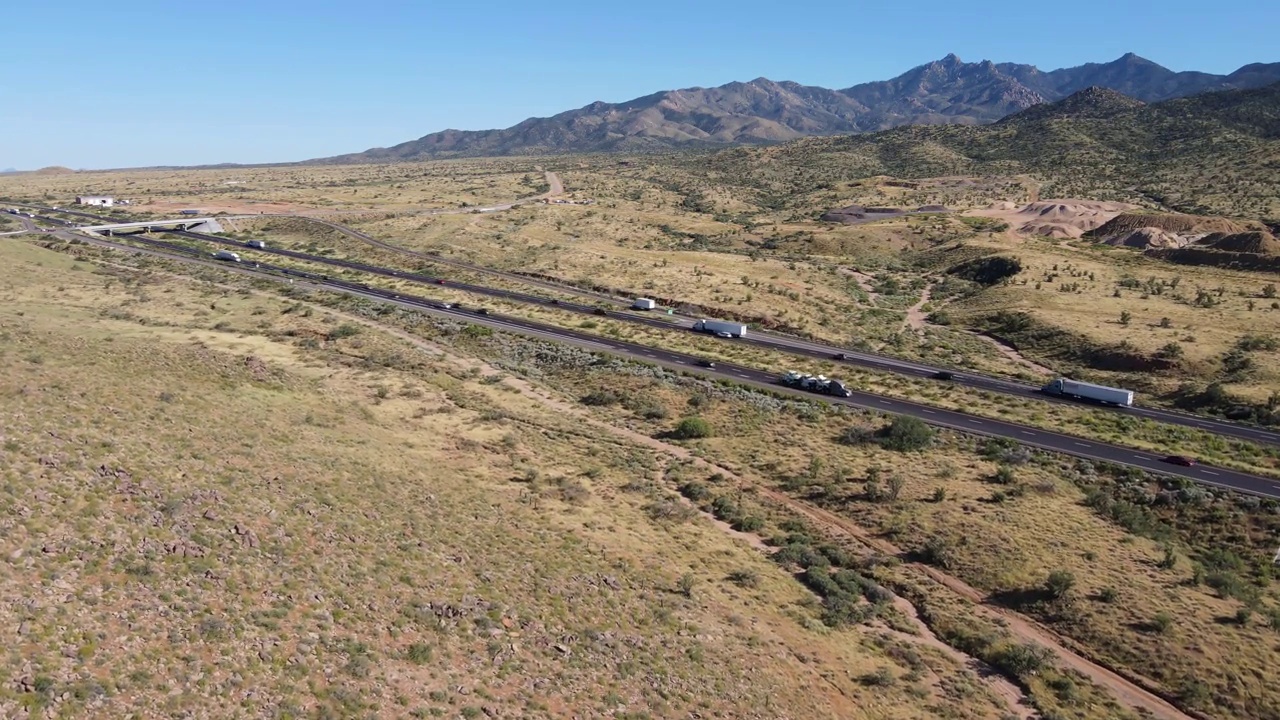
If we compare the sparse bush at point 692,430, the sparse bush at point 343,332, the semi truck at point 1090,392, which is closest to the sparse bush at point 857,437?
the sparse bush at point 692,430

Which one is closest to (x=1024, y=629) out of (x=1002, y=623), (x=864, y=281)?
(x=1002, y=623)

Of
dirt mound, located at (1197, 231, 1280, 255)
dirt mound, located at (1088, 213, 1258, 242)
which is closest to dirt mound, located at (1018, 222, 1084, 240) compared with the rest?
dirt mound, located at (1088, 213, 1258, 242)

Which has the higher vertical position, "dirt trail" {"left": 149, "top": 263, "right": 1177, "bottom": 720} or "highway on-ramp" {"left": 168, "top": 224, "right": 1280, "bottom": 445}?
"highway on-ramp" {"left": 168, "top": 224, "right": 1280, "bottom": 445}

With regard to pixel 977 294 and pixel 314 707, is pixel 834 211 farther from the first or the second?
pixel 314 707

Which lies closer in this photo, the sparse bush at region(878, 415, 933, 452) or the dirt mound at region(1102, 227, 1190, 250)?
the sparse bush at region(878, 415, 933, 452)

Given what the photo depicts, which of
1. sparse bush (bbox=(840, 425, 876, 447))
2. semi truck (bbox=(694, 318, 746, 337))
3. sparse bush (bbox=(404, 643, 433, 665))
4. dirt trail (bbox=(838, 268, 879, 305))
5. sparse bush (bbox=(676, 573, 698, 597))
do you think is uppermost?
dirt trail (bbox=(838, 268, 879, 305))

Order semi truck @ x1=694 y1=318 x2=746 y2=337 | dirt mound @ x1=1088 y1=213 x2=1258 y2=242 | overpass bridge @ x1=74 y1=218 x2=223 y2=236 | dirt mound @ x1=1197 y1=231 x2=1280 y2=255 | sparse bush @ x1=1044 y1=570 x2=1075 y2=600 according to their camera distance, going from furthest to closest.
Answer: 1. overpass bridge @ x1=74 y1=218 x2=223 y2=236
2. dirt mound @ x1=1088 y1=213 x2=1258 y2=242
3. dirt mound @ x1=1197 y1=231 x2=1280 y2=255
4. semi truck @ x1=694 y1=318 x2=746 y2=337
5. sparse bush @ x1=1044 y1=570 x2=1075 y2=600

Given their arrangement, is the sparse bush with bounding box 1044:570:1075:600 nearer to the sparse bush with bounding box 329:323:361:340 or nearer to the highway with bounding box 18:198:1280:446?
the highway with bounding box 18:198:1280:446

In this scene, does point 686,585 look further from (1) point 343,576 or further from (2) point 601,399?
(2) point 601,399
